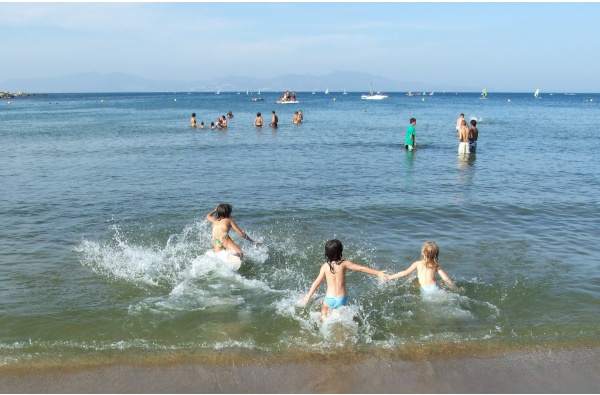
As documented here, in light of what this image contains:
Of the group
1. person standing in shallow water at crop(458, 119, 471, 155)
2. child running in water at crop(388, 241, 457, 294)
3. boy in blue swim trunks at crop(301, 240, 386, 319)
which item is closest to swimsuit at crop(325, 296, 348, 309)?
boy in blue swim trunks at crop(301, 240, 386, 319)

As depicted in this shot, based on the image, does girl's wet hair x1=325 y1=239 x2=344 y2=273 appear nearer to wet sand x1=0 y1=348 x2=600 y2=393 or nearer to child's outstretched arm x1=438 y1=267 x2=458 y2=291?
wet sand x1=0 y1=348 x2=600 y2=393

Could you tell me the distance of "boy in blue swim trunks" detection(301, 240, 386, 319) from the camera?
7484 mm

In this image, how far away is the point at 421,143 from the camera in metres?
30.8

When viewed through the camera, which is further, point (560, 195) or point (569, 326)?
point (560, 195)

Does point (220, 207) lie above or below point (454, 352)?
above

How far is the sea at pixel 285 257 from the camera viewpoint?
7.45 metres

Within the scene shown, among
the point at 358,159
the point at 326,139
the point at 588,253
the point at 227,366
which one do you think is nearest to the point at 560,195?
the point at 588,253

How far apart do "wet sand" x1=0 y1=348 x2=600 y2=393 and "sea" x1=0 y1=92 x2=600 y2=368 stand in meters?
0.25

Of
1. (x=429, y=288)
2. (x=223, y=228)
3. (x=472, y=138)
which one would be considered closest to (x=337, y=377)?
(x=429, y=288)

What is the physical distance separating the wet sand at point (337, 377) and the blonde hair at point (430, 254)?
6.86ft

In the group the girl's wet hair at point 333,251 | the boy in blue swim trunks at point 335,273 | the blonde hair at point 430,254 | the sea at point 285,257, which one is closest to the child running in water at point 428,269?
the blonde hair at point 430,254

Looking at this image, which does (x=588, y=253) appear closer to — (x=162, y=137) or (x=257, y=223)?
(x=257, y=223)

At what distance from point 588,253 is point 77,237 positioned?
11.5m

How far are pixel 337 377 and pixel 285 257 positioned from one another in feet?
16.0
